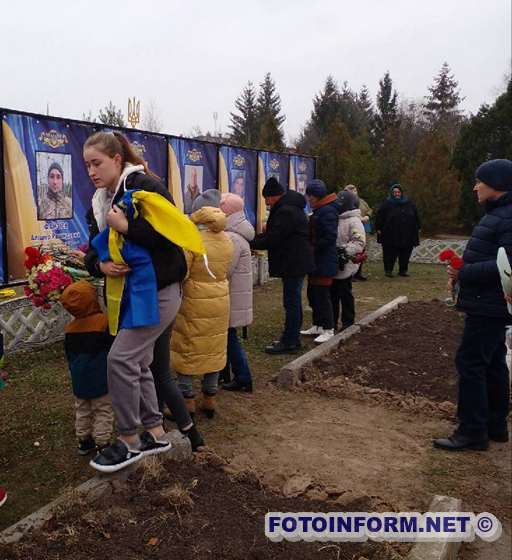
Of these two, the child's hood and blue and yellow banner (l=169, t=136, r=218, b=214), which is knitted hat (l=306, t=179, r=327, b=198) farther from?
the child's hood

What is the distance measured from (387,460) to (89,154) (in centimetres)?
287

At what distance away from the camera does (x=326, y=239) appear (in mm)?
6988

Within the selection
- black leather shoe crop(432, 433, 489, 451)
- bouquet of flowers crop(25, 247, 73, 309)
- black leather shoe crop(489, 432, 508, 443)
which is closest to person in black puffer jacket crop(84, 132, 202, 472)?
bouquet of flowers crop(25, 247, 73, 309)

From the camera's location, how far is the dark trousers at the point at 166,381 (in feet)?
11.9

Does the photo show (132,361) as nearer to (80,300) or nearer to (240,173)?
(80,300)

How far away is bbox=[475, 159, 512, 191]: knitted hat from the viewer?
4.13 meters

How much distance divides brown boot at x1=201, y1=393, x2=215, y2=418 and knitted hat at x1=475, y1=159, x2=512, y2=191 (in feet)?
8.71

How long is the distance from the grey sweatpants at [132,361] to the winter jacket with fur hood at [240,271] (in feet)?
5.78

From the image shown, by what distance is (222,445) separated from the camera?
A: 171 inches

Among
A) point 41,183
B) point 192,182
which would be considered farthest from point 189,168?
point 41,183

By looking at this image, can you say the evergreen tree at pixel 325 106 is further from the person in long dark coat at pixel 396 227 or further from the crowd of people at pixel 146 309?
the crowd of people at pixel 146 309

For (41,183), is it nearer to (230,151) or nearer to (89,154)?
(89,154)

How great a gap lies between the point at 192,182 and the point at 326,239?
12.9ft

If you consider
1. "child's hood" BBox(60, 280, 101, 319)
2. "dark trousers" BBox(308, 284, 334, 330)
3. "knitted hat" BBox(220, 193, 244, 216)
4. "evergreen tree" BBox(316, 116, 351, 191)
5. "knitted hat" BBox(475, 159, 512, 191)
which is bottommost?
"dark trousers" BBox(308, 284, 334, 330)
